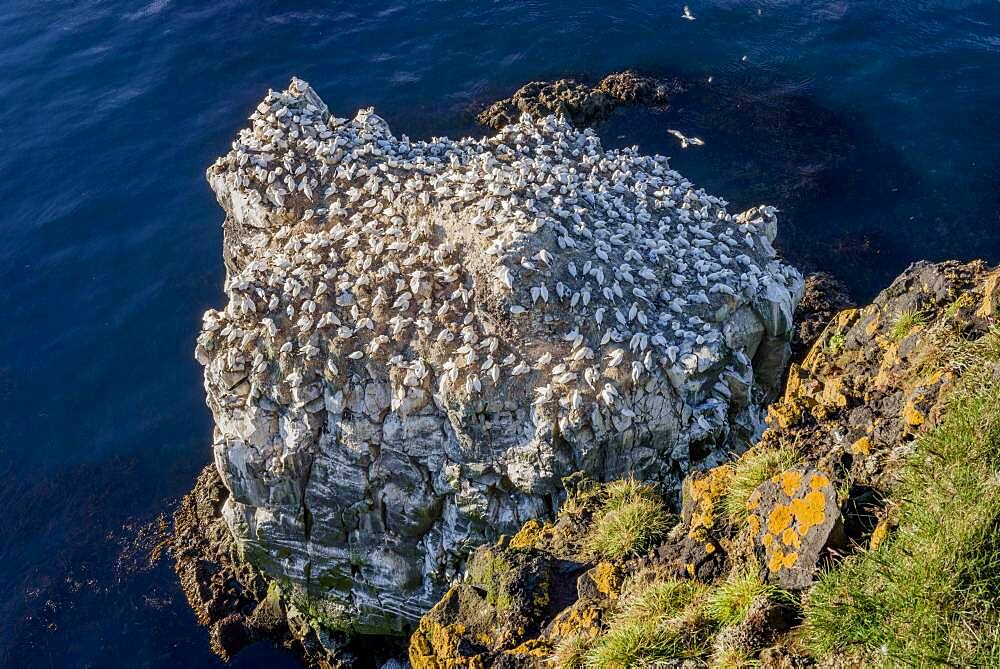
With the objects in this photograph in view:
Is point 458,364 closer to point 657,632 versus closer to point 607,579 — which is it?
point 607,579

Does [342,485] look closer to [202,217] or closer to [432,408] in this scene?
[432,408]

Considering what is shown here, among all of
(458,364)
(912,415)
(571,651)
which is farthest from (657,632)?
(458,364)

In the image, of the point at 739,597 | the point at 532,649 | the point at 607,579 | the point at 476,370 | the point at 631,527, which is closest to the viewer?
the point at 739,597

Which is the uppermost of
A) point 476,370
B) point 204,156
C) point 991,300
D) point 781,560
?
point 991,300

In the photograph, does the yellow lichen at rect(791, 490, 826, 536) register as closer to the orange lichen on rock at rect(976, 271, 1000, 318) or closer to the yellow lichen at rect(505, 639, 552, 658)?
the yellow lichen at rect(505, 639, 552, 658)

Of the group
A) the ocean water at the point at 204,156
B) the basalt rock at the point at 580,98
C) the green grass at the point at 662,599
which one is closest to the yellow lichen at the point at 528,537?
the green grass at the point at 662,599

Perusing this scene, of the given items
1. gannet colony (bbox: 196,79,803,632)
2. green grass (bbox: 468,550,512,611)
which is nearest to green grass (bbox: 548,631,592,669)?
green grass (bbox: 468,550,512,611)

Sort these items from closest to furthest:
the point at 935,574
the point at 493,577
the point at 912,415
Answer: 1. the point at 935,574
2. the point at 912,415
3. the point at 493,577

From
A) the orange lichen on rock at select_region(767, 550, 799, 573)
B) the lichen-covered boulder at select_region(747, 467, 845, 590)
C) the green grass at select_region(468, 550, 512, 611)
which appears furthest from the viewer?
the green grass at select_region(468, 550, 512, 611)
